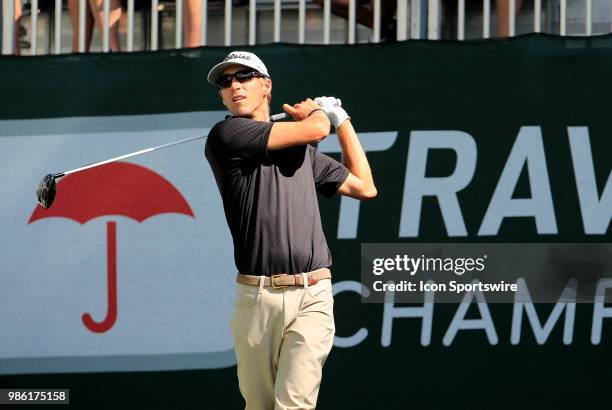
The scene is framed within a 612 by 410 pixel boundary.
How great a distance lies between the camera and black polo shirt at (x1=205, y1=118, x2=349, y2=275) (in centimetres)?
452

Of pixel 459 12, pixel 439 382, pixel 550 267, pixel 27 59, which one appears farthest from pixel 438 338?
pixel 27 59

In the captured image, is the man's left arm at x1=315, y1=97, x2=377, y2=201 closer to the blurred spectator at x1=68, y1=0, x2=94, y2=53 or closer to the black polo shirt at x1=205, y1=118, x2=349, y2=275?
the black polo shirt at x1=205, y1=118, x2=349, y2=275

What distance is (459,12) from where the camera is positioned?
6.34 metres

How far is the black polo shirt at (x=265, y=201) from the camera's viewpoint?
14.8 feet

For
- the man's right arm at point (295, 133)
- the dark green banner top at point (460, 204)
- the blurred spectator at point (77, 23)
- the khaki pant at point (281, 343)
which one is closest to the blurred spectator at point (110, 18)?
the blurred spectator at point (77, 23)

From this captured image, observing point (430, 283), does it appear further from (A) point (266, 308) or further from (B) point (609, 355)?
(A) point (266, 308)

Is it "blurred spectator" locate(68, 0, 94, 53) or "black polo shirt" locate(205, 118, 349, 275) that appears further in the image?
"blurred spectator" locate(68, 0, 94, 53)

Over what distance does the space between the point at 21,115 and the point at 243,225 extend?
2.34 metres

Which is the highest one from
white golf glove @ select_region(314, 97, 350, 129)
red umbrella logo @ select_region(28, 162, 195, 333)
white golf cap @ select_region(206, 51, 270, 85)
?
white golf cap @ select_region(206, 51, 270, 85)

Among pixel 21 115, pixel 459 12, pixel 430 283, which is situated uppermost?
pixel 459 12
